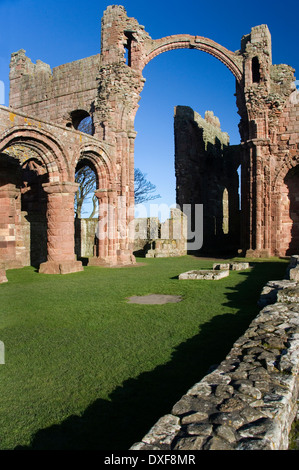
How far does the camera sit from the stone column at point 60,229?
35.3 ft

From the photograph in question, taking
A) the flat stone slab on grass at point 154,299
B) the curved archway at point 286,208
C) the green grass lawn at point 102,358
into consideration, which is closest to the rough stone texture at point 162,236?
the curved archway at point 286,208

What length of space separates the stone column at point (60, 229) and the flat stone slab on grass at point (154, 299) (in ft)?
14.6

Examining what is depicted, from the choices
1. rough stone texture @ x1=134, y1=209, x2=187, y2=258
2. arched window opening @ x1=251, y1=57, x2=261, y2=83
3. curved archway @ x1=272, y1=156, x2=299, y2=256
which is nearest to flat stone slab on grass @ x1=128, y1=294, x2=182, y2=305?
curved archway @ x1=272, y1=156, x2=299, y2=256

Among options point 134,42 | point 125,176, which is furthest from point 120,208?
point 134,42

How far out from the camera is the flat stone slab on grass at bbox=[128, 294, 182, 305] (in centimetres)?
620

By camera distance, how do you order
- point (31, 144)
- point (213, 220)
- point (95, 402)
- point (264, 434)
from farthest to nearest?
point (213, 220) → point (31, 144) → point (95, 402) → point (264, 434)

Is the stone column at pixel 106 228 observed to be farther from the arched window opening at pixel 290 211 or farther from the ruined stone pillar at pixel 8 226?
the arched window opening at pixel 290 211

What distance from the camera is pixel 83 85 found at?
1495 centimetres

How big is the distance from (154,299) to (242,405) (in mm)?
4430

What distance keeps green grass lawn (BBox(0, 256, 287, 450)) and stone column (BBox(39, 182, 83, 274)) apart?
3549 mm

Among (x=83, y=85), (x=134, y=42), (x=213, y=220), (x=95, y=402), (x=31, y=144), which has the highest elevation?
(x=134, y=42)

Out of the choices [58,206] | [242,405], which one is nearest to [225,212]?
[58,206]

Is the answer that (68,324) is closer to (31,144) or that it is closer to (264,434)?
(264,434)

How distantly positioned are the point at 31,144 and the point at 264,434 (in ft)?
32.8
